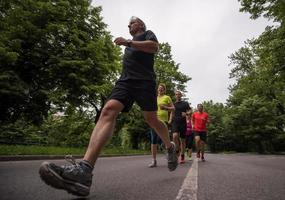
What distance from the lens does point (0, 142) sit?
23797 mm

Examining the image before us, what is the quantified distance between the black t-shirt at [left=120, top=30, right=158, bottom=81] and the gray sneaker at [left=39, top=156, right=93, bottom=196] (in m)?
1.33

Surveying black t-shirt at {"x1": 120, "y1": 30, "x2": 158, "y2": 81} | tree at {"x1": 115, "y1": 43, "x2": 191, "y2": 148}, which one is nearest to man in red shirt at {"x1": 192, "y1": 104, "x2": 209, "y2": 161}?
black t-shirt at {"x1": 120, "y1": 30, "x2": 158, "y2": 81}

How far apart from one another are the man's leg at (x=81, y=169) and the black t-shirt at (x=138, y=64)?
1.80ft

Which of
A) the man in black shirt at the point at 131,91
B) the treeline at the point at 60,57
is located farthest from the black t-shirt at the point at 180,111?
the treeline at the point at 60,57

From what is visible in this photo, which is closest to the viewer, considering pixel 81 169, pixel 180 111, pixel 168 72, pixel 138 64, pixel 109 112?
pixel 81 169

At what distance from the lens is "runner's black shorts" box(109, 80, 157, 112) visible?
14.2 ft

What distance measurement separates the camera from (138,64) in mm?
4504

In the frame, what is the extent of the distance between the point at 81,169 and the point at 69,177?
181 millimetres

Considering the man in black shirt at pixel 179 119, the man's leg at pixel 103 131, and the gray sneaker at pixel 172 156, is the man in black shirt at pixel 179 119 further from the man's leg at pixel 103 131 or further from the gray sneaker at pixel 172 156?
the man's leg at pixel 103 131

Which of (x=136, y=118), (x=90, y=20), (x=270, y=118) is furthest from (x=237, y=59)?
(x=90, y=20)

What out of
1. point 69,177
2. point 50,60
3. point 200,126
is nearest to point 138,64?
point 69,177

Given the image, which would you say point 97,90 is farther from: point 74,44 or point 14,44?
point 14,44

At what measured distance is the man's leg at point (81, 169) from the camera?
10.8 ft

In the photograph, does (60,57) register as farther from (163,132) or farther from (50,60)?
(163,132)
